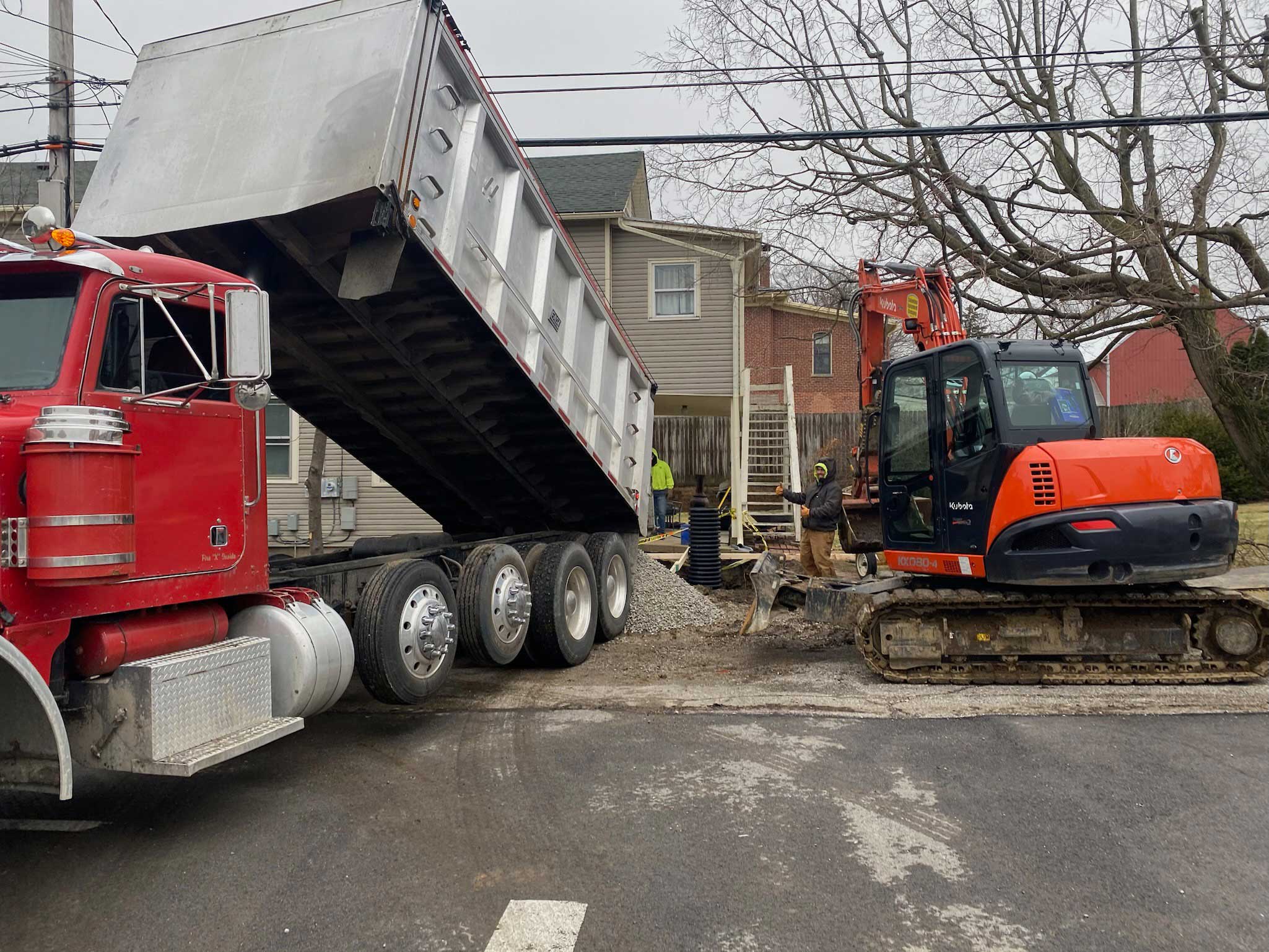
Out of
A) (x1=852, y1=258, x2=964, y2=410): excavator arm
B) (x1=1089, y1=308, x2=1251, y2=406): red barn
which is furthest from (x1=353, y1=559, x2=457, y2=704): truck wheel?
(x1=1089, y1=308, x2=1251, y2=406): red barn

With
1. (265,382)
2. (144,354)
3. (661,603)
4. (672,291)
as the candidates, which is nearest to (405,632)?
(265,382)

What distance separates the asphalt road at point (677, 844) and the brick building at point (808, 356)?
73.0 feet

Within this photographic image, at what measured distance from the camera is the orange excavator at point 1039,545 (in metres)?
6.70

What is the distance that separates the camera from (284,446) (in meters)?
16.6

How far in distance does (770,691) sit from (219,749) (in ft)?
13.7

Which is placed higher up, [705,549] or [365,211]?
[365,211]

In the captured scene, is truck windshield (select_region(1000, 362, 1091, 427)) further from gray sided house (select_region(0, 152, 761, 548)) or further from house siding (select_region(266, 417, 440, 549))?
house siding (select_region(266, 417, 440, 549))

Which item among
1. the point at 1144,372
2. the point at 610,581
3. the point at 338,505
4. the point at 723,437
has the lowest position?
the point at 610,581

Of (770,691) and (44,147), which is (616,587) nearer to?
(770,691)

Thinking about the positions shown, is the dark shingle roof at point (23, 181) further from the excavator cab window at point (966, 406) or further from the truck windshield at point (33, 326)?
the excavator cab window at point (966, 406)

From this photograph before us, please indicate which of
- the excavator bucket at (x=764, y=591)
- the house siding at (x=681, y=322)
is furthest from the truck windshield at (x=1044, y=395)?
the house siding at (x=681, y=322)

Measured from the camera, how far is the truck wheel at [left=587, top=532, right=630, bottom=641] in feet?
30.1

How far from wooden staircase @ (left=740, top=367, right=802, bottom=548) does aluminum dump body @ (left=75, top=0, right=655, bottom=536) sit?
8373 millimetres

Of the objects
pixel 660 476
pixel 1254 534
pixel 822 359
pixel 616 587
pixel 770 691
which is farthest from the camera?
pixel 822 359
